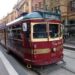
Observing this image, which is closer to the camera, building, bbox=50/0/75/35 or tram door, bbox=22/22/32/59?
tram door, bbox=22/22/32/59

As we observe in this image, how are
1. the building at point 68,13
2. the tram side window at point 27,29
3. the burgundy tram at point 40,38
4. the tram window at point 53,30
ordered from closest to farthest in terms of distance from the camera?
the burgundy tram at point 40,38 → the tram side window at point 27,29 → the tram window at point 53,30 → the building at point 68,13

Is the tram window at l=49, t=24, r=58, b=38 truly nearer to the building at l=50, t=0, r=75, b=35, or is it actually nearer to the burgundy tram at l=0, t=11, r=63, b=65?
the burgundy tram at l=0, t=11, r=63, b=65

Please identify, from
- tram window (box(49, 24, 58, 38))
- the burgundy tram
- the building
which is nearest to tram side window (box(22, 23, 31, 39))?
the burgundy tram

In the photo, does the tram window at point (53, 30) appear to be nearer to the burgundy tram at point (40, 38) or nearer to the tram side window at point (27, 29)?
the burgundy tram at point (40, 38)

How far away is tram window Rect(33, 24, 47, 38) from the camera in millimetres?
10781

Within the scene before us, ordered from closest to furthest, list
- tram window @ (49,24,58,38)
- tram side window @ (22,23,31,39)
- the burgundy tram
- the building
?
the burgundy tram, tram side window @ (22,23,31,39), tram window @ (49,24,58,38), the building

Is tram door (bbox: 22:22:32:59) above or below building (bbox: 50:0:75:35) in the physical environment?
below

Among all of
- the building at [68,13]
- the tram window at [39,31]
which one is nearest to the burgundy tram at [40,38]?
the tram window at [39,31]

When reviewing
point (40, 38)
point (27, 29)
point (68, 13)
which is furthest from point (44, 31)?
point (68, 13)

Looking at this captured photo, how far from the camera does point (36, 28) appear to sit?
426 inches

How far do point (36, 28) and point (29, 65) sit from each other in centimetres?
188

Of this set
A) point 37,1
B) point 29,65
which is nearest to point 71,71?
point 29,65

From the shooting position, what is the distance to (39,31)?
1091cm

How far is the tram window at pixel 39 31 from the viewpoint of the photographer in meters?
10.8
